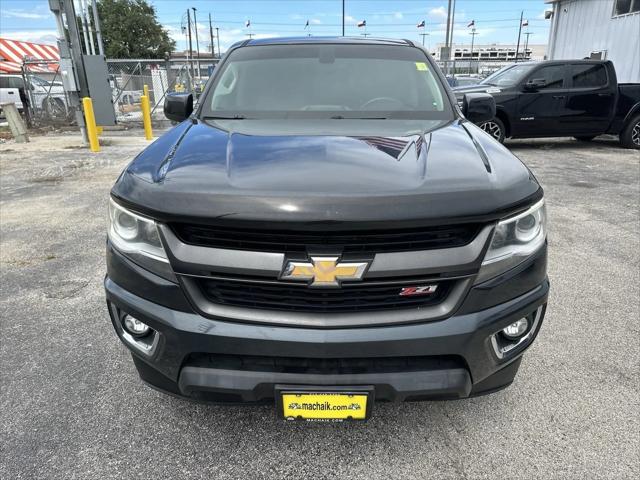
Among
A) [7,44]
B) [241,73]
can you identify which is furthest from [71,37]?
[7,44]

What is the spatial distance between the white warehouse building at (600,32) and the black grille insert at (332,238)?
16388 millimetres

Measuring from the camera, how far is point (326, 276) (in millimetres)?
1710

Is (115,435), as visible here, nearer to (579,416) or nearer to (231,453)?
(231,453)

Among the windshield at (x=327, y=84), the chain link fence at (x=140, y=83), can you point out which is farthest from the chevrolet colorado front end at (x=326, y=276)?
the chain link fence at (x=140, y=83)

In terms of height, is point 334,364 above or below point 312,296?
below

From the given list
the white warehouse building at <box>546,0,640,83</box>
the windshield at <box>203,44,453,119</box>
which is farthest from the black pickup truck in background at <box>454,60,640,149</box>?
the windshield at <box>203,44,453,119</box>

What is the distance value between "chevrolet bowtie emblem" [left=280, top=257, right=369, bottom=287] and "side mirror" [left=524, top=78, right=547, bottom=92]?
937 cm

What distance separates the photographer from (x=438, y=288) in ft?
5.95

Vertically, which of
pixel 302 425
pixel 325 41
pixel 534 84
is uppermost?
pixel 325 41

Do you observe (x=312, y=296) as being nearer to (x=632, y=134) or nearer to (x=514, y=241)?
(x=514, y=241)

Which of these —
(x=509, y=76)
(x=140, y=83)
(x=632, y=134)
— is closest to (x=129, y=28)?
(x=140, y=83)

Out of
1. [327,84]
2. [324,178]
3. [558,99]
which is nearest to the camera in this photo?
[324,178]

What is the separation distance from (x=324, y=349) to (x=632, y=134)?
11422 millimetres

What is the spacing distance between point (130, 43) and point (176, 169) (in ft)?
169
